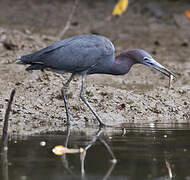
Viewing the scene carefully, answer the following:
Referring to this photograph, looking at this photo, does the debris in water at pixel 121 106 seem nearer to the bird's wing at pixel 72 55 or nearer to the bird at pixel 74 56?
the bird at pixel 74 56

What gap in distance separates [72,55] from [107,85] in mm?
1794

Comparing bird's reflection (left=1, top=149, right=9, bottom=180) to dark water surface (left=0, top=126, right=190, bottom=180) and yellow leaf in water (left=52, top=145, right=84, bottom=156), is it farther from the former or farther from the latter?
yellow leaf in water (left=52, top=145, right=84, bottom=156)

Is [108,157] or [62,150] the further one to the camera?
[62,150]

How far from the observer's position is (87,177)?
4.92 m

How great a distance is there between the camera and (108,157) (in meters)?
5.70

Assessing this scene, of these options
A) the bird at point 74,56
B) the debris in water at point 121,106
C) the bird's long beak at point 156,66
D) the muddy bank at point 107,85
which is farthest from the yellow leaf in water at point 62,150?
the debris in water at point 121,106

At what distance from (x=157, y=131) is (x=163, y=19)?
7.65 meters

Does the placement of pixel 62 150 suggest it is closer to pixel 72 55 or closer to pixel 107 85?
pixel 72 55

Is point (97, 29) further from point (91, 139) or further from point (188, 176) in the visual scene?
point (188, 176)

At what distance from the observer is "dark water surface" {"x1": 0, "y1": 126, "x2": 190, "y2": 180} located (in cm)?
503

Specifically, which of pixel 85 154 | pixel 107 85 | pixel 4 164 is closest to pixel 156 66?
pixel 107 85

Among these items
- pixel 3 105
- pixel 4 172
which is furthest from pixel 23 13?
pixel 4 172

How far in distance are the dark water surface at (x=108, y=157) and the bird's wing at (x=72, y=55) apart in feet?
4.17

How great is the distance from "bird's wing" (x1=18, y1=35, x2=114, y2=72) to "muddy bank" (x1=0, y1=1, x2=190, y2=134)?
2.46 ft
